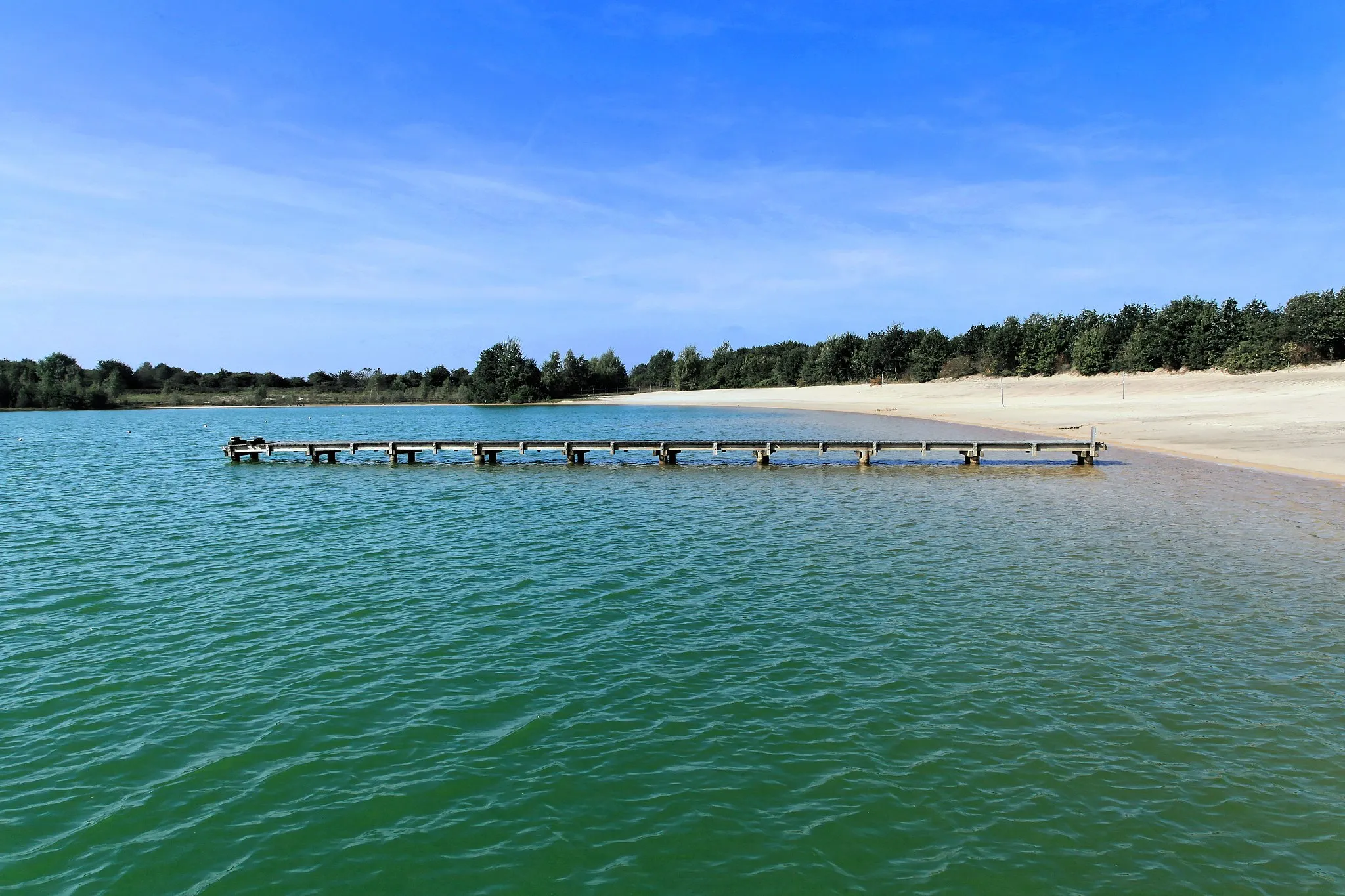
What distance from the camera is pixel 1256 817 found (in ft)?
21.4

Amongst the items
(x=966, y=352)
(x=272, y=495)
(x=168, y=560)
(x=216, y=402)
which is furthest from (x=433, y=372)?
(x=168, y=560)

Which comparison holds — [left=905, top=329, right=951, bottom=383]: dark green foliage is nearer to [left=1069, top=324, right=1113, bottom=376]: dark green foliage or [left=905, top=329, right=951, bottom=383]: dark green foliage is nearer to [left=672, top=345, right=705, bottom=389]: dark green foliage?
[left=1069, top=324, right=1113, bottom=376]: dark green foliage

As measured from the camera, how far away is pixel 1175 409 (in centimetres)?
4831

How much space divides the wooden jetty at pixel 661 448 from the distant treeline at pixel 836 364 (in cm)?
3449

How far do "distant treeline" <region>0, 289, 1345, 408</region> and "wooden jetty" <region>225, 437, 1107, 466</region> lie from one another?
113 feet

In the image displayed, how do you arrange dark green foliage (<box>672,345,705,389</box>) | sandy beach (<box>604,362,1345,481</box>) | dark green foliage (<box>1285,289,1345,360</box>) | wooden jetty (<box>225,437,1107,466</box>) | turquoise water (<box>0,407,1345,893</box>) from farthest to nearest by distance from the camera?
dark green foliage (<box>672,345,705,389</box>) → dark green foliage (<box>1285,289,1345,360</box>) → wooden jetty (<box>225,437,1107,466</box>) → sandy beach (<box>604,362,1345,481</box>) → turquoise water (<box>0,407,1345,893</box>)

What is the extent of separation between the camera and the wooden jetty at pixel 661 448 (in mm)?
33594

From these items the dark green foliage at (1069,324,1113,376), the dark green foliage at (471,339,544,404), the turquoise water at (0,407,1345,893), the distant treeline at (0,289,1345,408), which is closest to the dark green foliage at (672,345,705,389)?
the distant treeline at (0,289,1345,408)

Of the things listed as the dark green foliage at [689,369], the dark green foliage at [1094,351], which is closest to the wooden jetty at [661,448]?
the dark green foliage at [1094,351]

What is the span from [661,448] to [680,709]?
90.5ft

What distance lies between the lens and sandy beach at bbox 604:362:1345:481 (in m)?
32.0

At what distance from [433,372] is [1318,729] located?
14383cm

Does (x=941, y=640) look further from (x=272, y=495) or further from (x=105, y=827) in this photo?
(x=272, y=495)

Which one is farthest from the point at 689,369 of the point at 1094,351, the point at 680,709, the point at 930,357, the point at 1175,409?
the point at 680,709
